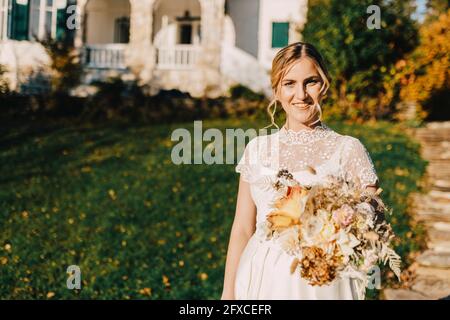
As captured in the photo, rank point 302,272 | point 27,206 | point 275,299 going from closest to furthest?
point 302,272 → point 275,299 → point 27,206

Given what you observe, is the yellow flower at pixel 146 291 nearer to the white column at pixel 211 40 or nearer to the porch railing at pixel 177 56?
the white column at pixel 211 40

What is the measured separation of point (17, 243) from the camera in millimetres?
6684

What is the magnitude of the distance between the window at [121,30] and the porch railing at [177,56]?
3081mm

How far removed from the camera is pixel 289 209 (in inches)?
87.0

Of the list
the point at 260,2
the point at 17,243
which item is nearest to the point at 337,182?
the point at 17,243

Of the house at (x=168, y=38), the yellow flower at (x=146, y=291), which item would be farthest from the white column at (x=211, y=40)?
the yellow flower at (x=146, y=291)

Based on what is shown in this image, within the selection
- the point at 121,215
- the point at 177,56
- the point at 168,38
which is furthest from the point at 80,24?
the point at 121,215

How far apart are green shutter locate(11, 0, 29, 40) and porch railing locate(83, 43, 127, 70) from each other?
1836 millimetres

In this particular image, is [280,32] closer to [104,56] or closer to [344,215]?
[104,56]

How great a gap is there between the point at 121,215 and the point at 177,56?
1103cm

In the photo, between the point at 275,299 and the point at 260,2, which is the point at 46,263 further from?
the point at 260,2

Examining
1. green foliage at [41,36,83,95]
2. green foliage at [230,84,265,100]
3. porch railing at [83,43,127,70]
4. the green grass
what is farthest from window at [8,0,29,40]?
the green grass

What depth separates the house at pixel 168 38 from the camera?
16.9 meters

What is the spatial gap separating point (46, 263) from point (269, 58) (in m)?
13.5
